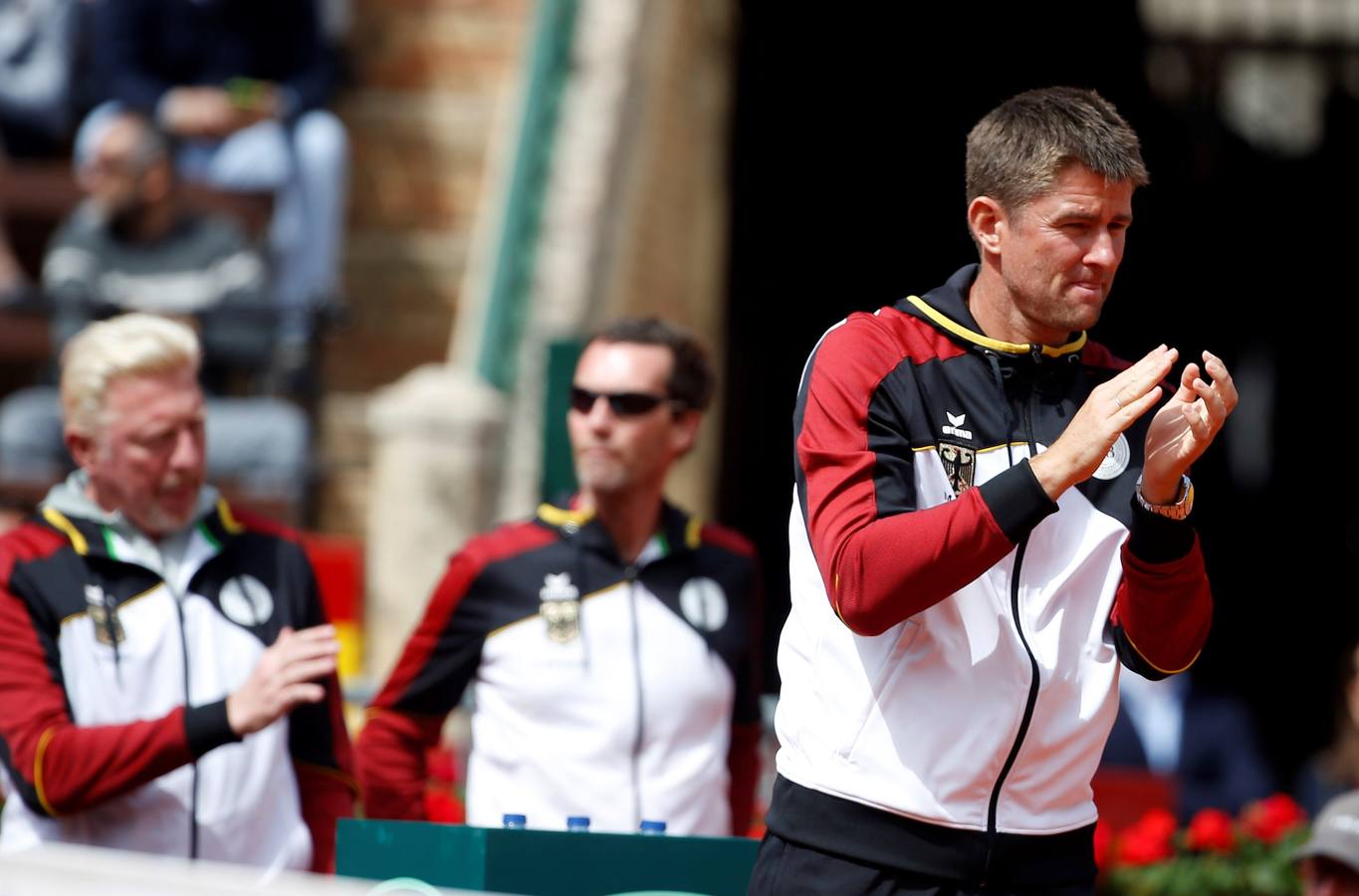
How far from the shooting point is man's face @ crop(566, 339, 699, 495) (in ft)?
15.6

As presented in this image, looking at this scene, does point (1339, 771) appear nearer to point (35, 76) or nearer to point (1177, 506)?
point (1177, 506)

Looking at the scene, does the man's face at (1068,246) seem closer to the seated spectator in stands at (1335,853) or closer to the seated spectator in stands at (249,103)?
the seated spectator in stands at (1335,853)

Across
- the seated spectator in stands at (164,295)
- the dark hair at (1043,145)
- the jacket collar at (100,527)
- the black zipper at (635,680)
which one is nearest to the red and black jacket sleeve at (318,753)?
the jacket collar at (100,527)

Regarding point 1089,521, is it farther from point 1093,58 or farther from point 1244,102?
point 1244,102

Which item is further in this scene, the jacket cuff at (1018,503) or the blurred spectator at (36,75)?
the blurred spectator at (36,75)

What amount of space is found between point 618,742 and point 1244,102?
12.0 meters

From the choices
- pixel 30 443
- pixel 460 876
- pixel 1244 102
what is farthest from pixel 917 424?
pixel 1244 102

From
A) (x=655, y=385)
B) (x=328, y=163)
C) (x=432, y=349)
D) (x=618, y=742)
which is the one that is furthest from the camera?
(x=432, y=349)

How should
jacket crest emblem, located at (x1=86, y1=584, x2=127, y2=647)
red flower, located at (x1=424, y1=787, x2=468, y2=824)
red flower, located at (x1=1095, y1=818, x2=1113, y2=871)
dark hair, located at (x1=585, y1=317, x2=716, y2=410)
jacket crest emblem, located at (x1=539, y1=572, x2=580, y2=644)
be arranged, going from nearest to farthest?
jacket crest emblem, located at (x1=86, y1=584, x2=127, y2=647) → jacket crest emblem, located at (x1=539, y1=572, x2=580, y2=644) → dark hair, located at (x1=585, y1=317, x2=716, y2=410) → red flower, located at (x1=424, y1=787, x2=468, y2=824) → red flower, located at (x1=1095, y1=818, x2=1113, y2=871)

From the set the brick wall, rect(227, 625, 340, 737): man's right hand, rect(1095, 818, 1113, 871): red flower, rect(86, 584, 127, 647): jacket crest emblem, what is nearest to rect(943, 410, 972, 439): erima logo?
rect(227, 625, 340, 737): man's right hand

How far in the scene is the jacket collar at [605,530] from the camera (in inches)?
186

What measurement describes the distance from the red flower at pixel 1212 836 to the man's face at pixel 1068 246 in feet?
12.7

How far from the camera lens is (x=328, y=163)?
9094mm

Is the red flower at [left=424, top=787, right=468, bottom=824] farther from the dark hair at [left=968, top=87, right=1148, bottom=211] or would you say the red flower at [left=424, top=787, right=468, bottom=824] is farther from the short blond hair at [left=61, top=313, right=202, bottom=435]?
the dark hair at [left=968, top=87, right=1148, bottom=211]
